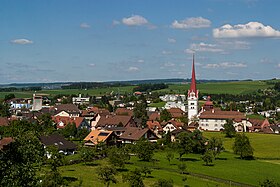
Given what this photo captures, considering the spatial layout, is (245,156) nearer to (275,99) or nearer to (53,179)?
(53,179)

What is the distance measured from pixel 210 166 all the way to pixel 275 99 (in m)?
128

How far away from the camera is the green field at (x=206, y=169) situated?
43.2m

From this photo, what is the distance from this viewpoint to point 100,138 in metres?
67.6

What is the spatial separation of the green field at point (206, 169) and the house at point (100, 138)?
9582 mm

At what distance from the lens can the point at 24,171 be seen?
62.1 feet

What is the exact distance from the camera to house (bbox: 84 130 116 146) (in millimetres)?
66781

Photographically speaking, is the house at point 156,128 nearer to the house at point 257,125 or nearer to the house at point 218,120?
the house at point 218,120

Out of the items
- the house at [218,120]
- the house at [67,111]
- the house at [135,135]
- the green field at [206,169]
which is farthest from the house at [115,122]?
the house at [67,111]

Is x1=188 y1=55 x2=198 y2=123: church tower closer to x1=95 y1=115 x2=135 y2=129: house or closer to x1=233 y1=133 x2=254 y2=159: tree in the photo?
x1=95 y1=115 x2=135 y2=129: house

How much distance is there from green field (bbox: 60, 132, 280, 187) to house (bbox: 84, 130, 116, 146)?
958cm

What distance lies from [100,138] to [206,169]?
73.9ft

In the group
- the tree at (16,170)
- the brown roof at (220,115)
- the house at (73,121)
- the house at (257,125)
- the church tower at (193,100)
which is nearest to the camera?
Result: the tree at (16,170)

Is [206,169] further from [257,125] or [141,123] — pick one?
[257,125]

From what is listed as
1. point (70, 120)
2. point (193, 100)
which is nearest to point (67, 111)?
point (70, 120)
